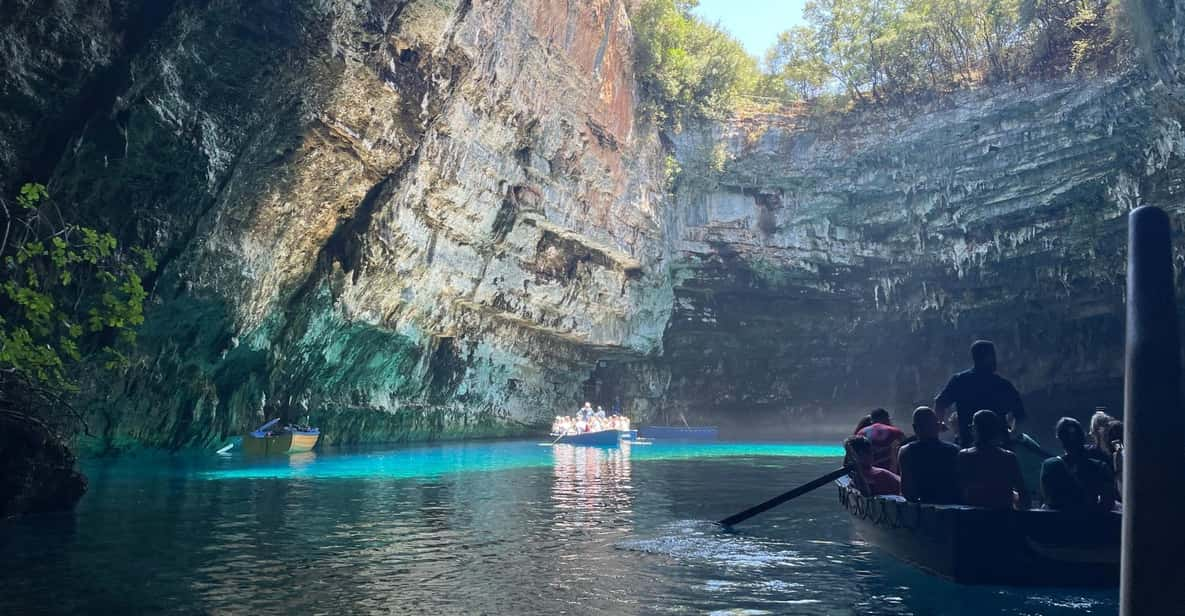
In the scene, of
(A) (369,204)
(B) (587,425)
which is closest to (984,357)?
(A) (369,204)

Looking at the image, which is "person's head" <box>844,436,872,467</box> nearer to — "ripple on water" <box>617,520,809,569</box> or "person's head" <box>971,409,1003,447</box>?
"ripple on water" <box>617,520,809,569</box>

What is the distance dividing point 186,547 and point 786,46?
38.7 metres

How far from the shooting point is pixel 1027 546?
6559 mm

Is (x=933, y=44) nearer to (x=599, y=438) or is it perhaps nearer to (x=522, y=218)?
(x=522, y=218)

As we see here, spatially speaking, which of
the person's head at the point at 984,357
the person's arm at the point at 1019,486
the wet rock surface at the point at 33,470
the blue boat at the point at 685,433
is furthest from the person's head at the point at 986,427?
the blue boat at the point at 685,433

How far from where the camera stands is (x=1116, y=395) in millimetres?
35938

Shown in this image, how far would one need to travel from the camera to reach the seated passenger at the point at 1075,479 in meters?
6.63

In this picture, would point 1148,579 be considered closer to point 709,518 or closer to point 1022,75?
point 709,518

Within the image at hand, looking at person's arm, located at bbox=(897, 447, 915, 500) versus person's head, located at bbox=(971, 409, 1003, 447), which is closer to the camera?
person's head, located at bbox=(971, 409, 1003, 447)

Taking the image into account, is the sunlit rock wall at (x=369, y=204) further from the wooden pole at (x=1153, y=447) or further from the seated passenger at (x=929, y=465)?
the wooden pole at (x=1153, y=447)

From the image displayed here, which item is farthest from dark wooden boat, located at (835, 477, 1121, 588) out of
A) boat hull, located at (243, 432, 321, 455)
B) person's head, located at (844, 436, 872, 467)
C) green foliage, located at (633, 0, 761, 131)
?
green foliage, located at (633, 0, 761, 131)

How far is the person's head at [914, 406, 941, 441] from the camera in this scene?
7045 mm

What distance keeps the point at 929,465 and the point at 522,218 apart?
23.3 meters

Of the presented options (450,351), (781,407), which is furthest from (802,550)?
(781,407)
